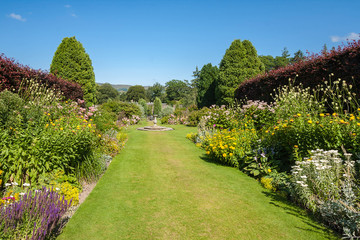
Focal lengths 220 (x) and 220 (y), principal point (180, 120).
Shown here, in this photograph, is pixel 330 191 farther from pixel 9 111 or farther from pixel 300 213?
pixel 9 111

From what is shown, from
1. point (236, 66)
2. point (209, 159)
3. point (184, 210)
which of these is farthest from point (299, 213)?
point (236, 66)

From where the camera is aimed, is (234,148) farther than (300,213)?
Yes

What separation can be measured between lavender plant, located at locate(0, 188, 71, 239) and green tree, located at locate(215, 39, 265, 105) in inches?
741

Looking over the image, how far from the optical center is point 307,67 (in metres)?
8.56

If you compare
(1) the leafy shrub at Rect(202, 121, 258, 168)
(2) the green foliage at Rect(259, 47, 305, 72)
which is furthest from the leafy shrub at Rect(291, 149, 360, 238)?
(2) the green foliage at Rect(259, 47, 305, 72)

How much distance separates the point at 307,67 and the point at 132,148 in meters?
7.79

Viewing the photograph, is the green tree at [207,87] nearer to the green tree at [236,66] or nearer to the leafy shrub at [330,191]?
the green tree at [236,66]

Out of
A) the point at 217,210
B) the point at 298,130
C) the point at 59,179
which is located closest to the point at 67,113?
the point at 59,179

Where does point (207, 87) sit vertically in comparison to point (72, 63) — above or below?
above

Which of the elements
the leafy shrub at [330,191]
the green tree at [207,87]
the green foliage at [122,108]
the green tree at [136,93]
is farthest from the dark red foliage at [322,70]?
the green tree at [136,93]

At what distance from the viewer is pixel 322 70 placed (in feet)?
26.2

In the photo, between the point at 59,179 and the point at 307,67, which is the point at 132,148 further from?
the point at 307,67

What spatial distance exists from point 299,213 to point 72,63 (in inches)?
780

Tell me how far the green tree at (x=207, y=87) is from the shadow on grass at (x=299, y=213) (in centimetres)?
2352
